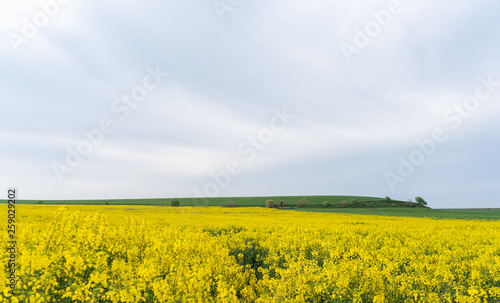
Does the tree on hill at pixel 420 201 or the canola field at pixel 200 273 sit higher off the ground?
the canola field at pixel 200 273

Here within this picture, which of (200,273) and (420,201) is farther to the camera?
(420,201)

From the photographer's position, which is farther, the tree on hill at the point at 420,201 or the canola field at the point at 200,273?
the tree on hill at the point at 420,201

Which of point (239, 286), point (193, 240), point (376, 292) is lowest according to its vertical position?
point (239, 286)

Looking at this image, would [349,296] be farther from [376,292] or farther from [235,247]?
[235,247]

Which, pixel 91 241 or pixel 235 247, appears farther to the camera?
pixel 235 247

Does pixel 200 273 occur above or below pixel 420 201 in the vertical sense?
above

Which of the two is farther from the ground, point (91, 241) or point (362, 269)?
point (91, 241)

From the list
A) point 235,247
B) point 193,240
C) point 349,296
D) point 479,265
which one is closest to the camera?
point 349,296

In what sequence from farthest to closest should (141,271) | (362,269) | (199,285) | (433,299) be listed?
(362,269), (433,299), (141,271), (199,285)

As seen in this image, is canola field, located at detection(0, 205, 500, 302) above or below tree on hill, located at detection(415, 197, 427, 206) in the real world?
above

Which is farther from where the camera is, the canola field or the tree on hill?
the tree on hill

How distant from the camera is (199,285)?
14.5 feet

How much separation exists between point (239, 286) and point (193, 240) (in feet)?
6.22

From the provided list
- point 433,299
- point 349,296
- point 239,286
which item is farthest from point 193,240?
point 433,299
